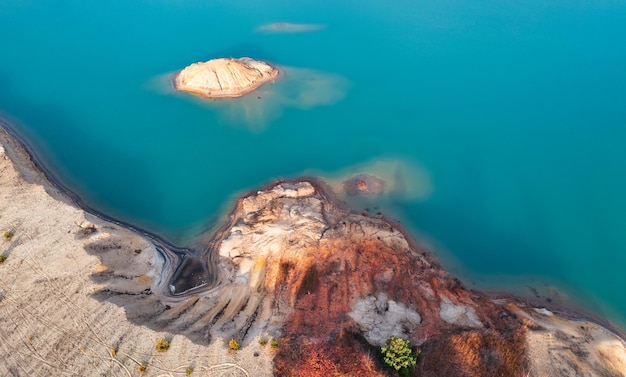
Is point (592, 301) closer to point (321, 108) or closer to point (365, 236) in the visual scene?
point (365, 236)

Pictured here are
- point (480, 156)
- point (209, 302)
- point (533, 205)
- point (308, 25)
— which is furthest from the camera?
point (308, 25)

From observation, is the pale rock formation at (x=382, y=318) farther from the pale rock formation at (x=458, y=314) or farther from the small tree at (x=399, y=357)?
the small tree at (x=399, y=357)

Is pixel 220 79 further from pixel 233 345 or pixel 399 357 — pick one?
pixel 399 357

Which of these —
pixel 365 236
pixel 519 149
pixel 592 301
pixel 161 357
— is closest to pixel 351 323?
pixel 365 236

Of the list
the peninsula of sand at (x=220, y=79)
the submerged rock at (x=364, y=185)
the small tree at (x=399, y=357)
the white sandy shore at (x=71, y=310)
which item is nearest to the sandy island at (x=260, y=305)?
the white sandy shore at (x=71, y=310)

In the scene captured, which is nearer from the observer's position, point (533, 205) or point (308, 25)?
point (533, 205)

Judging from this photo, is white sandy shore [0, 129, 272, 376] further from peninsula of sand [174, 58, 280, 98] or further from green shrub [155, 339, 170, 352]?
peninsula of sand [174, 58, 280, 98]
